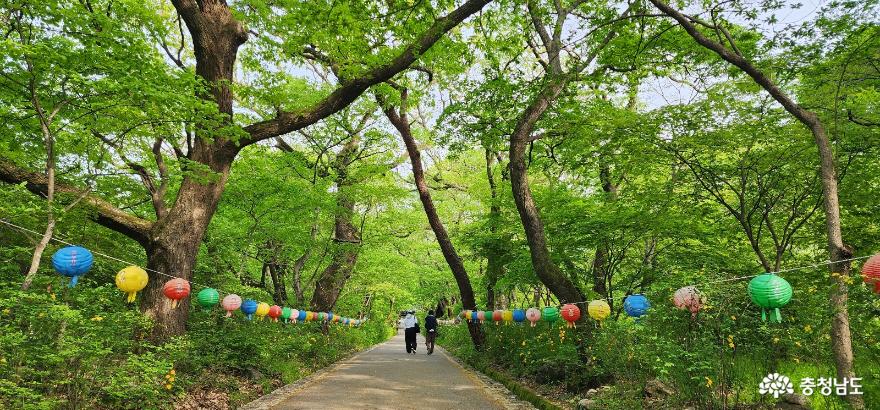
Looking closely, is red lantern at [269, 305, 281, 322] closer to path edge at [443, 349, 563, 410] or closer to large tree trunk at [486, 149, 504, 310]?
path edge at [443, 349, 563, 410]

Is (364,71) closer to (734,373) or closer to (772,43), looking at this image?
(772,43)

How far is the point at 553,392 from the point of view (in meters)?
7.61

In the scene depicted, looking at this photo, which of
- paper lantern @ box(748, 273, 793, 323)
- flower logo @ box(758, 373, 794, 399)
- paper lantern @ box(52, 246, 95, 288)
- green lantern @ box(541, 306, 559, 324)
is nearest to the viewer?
paper lantern @ box(748, 273, 793, 323)

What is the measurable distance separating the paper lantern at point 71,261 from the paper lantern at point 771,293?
6.77 m

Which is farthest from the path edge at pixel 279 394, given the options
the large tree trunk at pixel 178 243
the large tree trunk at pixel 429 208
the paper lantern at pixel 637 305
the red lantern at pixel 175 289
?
the large tree trunk at pixel 429 208

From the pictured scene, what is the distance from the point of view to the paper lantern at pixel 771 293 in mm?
4010

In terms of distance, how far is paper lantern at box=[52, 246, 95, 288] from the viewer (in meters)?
4.88

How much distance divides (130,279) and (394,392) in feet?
15.5

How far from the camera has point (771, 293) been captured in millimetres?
4031

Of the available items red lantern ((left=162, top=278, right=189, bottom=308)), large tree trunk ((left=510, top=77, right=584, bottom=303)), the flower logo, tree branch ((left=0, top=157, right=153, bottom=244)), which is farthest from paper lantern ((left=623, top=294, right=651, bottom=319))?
tree branch ((left=0, top=157, right=153, bottom=244))

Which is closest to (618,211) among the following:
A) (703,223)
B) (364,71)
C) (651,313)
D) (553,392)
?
(703,223)

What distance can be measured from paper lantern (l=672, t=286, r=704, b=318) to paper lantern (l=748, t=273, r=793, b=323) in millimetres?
477

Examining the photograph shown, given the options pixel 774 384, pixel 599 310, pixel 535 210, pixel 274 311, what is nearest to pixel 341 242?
pixel 274 311

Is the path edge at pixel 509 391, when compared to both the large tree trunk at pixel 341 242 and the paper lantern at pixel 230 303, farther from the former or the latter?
the large tree trunk at pixel 341 242
